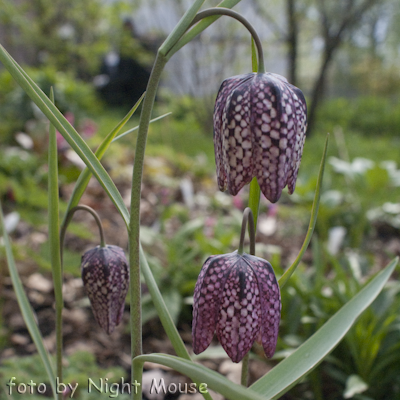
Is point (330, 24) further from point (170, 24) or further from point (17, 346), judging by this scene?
point (17, 346)

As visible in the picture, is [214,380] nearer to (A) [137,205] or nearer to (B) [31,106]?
(A) [137,205]

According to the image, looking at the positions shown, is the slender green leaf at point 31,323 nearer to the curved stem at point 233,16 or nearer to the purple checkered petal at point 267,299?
the purple checkered petal at point 267,299

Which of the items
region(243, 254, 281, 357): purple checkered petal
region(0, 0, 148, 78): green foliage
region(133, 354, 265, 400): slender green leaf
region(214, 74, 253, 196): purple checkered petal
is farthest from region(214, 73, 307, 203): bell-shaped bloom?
region(0, 0, 148, 78): green foliage

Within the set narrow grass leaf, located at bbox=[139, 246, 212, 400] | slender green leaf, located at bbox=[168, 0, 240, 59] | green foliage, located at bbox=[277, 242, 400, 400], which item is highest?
slender green leaf, located at bbox=[168, 0, 240, 59]

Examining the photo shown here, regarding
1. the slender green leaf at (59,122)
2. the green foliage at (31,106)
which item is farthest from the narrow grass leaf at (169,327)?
the green foliage at (31,106)

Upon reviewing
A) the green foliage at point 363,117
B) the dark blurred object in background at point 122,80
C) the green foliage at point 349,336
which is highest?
the green foliage at point 349,336

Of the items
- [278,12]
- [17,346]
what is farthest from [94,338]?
[278,12]

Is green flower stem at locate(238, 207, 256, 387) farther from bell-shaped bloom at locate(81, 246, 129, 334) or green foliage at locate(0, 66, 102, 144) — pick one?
green foliage at locate(0, 66, 102, 144)
